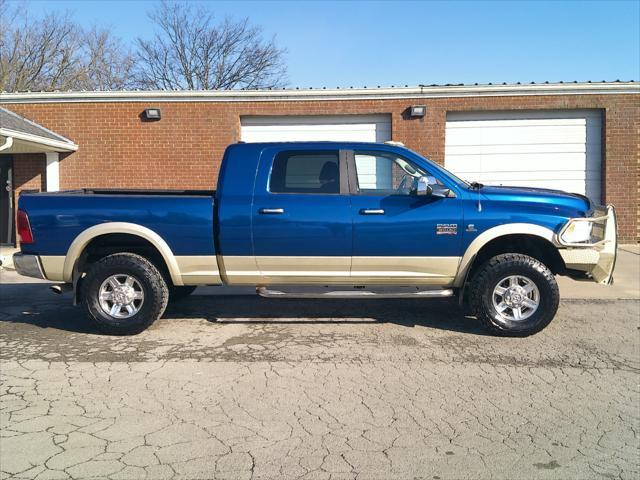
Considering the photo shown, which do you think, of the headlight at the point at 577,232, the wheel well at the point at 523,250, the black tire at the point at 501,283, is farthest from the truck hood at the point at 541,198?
the black tire at the point at 501,283

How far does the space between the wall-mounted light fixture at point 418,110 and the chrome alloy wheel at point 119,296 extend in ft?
26.7

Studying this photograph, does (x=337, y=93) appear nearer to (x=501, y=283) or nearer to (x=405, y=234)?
(x=405, y=234)

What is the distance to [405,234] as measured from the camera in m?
5.71

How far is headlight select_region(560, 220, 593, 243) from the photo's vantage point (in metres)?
5.61

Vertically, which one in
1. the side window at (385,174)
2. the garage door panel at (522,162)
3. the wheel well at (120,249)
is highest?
the garage door panel at (522,162)

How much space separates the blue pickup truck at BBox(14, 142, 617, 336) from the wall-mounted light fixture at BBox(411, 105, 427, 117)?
256 inches

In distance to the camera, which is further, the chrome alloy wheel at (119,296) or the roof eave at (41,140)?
the roof eave at (41,140)

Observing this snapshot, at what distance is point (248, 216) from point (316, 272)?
3.12 feet

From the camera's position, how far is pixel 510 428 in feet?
12.1

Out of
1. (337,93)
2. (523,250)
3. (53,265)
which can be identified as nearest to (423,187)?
(523,250)

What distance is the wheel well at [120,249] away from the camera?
19.5 feet

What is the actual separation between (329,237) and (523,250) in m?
2.21

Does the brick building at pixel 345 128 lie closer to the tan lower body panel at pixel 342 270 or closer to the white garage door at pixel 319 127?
the white garage door at pixel 319 127

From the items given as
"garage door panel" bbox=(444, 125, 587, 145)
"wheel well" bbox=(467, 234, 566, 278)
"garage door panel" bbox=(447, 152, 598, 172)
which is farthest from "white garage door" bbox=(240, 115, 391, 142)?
"wheel well" bbox=(467, 234, 566, 278)
